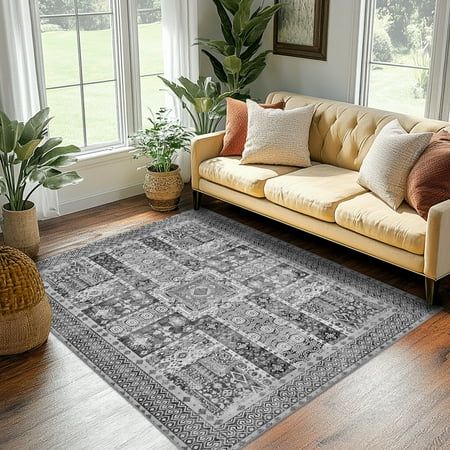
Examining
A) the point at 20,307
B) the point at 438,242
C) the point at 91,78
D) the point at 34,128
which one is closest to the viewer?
the point at 20,307

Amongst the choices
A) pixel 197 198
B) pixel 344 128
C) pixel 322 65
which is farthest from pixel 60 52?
pixel 344 128

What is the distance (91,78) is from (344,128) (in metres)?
1.91

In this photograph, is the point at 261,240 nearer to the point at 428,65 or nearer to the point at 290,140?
the point at 290,140

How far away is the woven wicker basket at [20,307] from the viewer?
3.04 m

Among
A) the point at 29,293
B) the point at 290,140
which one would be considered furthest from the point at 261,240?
the point at 29,293

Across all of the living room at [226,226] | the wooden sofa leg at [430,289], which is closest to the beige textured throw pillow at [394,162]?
the living room at [226,226]

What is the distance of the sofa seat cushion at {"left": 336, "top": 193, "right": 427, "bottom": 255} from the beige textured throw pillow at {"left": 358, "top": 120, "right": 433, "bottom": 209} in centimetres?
7

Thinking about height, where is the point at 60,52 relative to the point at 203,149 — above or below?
above

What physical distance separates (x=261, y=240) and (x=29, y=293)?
179 centimetres

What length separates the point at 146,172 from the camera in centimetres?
510

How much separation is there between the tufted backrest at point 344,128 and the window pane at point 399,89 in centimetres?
36

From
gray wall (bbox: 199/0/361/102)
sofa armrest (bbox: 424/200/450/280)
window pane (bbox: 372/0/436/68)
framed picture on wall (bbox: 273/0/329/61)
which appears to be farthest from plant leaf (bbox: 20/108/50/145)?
window pane (bbox: 372/0/436/68)

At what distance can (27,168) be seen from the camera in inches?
157

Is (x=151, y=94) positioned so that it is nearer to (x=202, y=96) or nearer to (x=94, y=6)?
(x=202, y=96)
